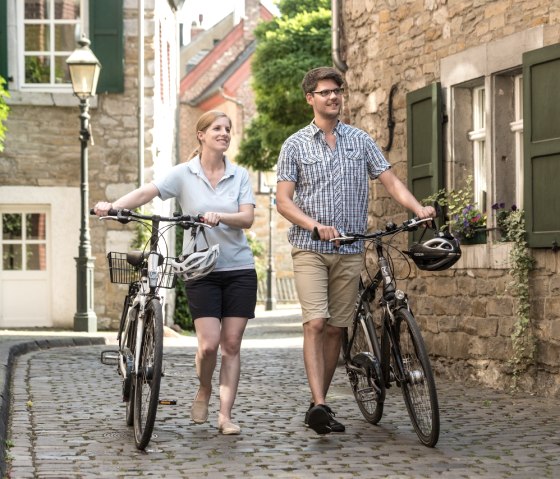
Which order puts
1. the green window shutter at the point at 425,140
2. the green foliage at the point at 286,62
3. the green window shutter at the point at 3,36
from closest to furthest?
1. the green window shutter at the point at 425,140
2. the green window shutter at the point at 3,36
3. the green foliage at the point at 286,62

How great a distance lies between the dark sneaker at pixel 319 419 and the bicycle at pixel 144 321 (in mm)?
811

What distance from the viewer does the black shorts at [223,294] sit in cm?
753

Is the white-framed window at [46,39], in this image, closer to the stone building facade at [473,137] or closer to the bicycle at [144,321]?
the stone building facade at [473,137]

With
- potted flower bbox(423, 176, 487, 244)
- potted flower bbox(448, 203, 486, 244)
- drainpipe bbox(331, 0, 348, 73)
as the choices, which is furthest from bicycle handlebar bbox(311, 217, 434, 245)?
drainpipe bbox(331, 0, 348, 73)

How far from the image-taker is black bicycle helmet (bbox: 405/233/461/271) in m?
7.23

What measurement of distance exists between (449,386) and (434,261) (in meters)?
3.41

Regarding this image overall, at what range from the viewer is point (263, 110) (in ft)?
120

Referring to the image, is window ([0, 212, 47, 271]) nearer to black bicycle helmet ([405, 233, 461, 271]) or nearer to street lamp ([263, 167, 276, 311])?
black bicycle helmet ([405, 233, 461, 271])

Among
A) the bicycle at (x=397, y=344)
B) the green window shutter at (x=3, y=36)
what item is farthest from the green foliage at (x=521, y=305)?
the green window shutter at (x=3, y=36)

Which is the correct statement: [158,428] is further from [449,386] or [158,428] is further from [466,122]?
[466,122]

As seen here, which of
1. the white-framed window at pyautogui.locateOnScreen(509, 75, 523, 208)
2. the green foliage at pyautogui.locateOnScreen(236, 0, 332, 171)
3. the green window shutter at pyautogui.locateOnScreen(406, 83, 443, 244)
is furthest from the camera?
the green foliage at pyautogui.locateOnScreen(236, 0, 332, 171)

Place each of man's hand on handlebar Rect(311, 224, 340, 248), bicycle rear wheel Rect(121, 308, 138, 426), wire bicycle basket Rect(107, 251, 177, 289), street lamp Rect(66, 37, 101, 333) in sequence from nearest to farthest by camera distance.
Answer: man's hand on handlebar Rect(311, 224, 340, 248)
wire bicycle basket Rect(107, 251, 177, 289)
bicycle rear wheel Rect(121, 308, 138, 426)
street lamp Rect(66, 37, 101, 333)

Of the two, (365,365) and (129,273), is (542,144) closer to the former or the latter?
(365,365)

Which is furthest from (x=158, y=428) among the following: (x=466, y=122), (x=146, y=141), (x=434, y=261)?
(x=146, y=141)
